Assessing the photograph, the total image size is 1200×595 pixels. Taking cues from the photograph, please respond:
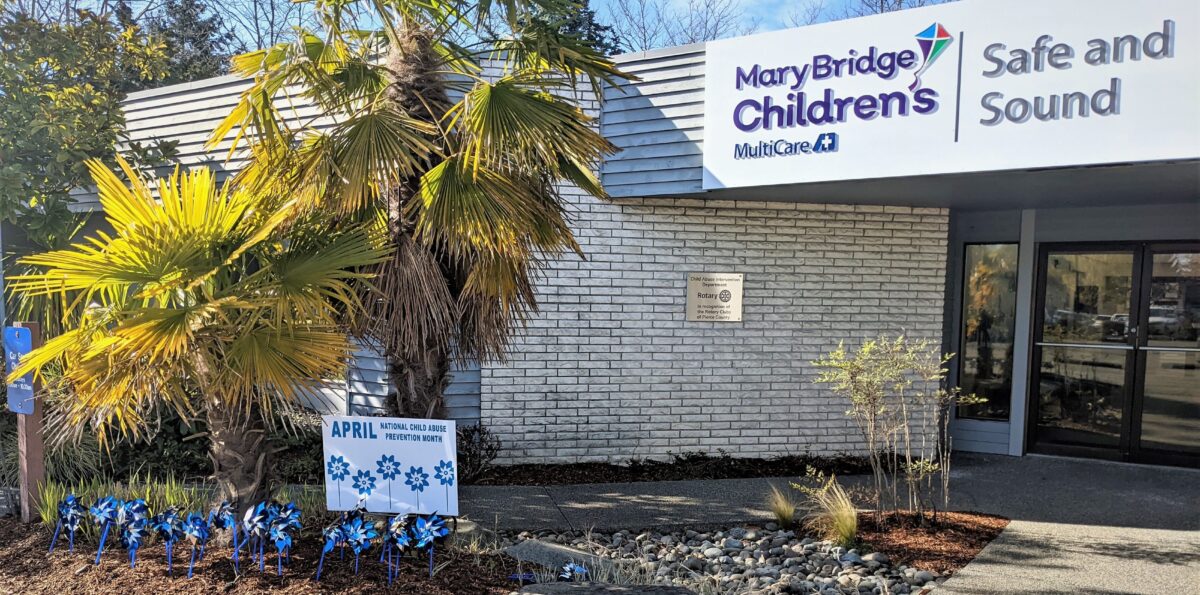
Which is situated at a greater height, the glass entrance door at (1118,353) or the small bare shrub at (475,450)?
the glass entrance door at (1118,353)

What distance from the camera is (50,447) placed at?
6.39 m

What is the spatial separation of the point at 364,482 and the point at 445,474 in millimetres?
508

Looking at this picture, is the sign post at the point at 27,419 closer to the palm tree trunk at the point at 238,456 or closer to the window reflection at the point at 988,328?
the palm tree trunk at the point at 238,456

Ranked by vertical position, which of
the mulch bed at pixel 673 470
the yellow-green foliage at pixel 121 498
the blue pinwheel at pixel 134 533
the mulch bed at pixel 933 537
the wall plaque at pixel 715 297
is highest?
the wall plaque at pixel 715 297

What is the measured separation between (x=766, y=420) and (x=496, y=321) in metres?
4.28

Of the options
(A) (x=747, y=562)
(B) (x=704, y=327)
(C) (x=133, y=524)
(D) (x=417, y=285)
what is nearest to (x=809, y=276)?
(B) (x=704, y=327)

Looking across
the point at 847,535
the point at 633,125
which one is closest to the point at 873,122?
the point at 633,125

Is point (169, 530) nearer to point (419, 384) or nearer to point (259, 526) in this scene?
point (259, 526)

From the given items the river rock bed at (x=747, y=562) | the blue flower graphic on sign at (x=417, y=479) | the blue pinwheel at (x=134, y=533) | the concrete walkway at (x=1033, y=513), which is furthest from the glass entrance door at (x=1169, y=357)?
the blue pinwheel at (x=134, y=533)

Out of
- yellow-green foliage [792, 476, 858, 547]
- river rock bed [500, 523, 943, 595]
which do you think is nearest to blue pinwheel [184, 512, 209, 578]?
river rock bed [500, 523, 943, 595]

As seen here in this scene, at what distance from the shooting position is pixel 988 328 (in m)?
9.15

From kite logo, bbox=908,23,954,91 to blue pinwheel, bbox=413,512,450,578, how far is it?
187 inches

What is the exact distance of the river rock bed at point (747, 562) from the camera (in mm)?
4934

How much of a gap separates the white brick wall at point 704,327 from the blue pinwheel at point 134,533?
3.73 meters
